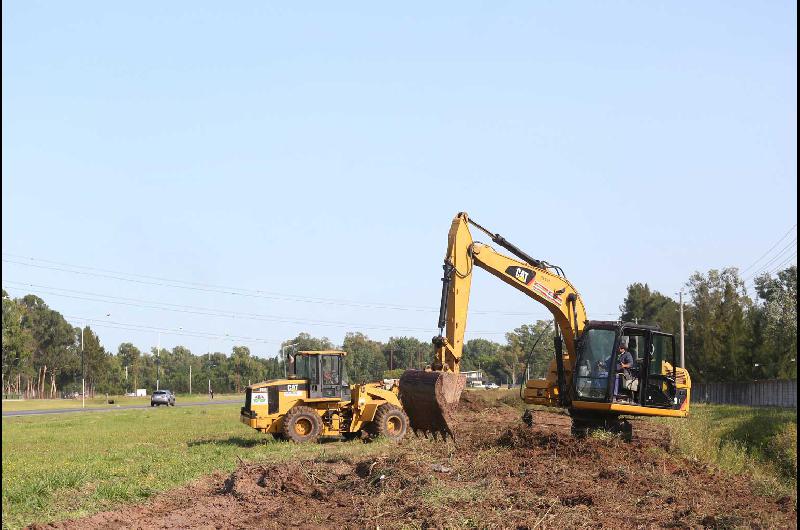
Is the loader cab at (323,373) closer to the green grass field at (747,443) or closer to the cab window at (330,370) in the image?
the cab window at (330,370)

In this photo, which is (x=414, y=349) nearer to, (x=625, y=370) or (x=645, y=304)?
(x=645, y=304)

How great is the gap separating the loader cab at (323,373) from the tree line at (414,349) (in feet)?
140

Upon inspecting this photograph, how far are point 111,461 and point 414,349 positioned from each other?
95.9 meters

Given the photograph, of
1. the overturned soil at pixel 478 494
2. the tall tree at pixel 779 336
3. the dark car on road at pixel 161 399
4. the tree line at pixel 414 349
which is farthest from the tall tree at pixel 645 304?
the overturned soil at pixel 478 494

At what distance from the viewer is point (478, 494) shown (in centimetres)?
1296

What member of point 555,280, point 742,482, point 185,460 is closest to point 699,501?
point 742,482

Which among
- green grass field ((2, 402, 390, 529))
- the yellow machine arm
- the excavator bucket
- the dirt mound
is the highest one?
the yellow machine arm

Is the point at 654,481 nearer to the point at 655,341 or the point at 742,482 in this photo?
the point at 742,482

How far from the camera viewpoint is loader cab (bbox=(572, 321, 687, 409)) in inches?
813

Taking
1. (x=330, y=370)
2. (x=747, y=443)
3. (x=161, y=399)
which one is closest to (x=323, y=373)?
(x=330, y=370)

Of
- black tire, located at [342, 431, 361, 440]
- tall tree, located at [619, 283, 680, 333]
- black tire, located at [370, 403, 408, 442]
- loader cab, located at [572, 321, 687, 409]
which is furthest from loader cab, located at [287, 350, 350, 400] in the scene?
tall tree, located at [619, 283, 680, 333]

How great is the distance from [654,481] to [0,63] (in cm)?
1106

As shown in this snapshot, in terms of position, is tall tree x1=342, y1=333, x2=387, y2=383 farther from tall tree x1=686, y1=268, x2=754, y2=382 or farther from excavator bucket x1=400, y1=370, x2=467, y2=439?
excavator bucket x1=400, y1=370, x2=467, y2=439

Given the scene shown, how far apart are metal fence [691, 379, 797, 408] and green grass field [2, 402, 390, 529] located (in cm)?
2820
